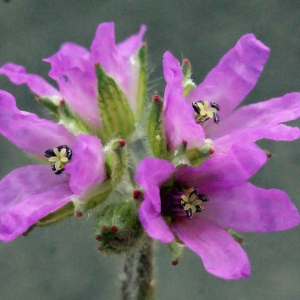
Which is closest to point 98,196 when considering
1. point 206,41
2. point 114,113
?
point 114,113

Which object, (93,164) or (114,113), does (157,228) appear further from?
(114,113)

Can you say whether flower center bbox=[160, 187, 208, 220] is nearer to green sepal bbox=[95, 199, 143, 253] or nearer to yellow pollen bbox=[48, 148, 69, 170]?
green sepal bbox=[95, 199, 143, 253]

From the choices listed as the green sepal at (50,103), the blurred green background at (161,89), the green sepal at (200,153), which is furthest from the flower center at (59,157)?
the blurred green background at (161,89)

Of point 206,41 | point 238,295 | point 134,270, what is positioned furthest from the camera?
point 206,41

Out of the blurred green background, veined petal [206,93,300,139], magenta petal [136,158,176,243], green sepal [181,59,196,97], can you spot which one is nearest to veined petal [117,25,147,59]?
green sepal [181,59,196,97]

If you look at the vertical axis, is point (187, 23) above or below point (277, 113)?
below

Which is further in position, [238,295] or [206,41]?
[206,41]
